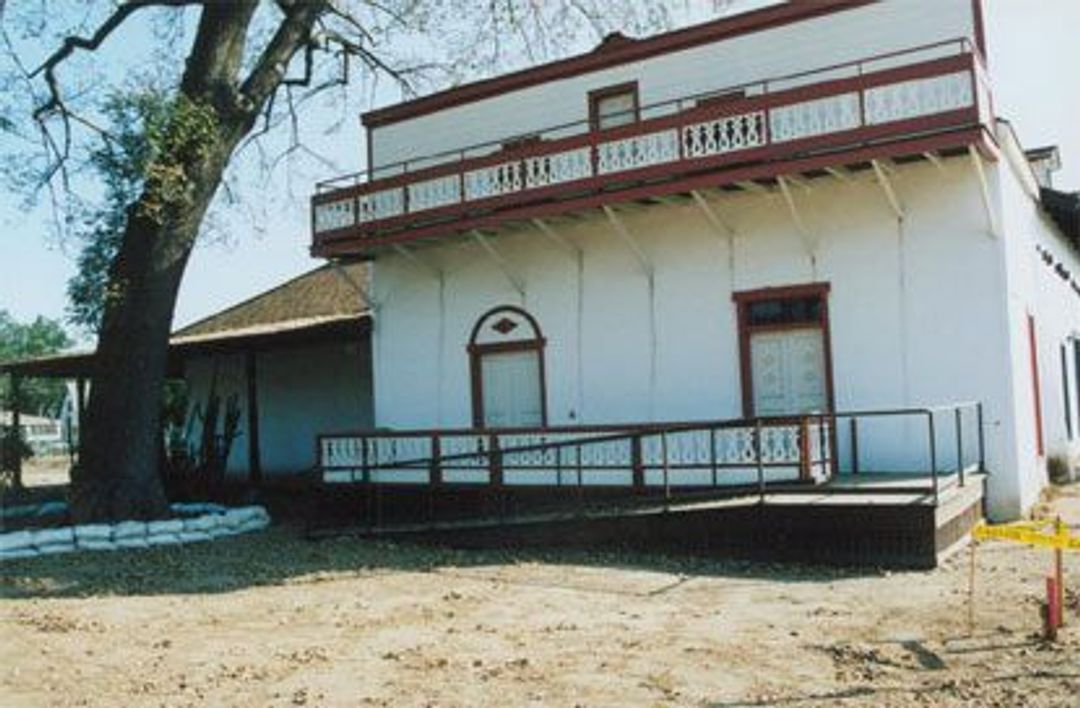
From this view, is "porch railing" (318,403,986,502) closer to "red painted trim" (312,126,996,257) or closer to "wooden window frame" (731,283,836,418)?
"wooden window frame" (731,283,836,418)

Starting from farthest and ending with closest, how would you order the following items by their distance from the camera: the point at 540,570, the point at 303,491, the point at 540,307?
the point at 303,491
the point at 540,307
the point at 540,570

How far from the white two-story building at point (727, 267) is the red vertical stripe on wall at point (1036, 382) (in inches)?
4.1

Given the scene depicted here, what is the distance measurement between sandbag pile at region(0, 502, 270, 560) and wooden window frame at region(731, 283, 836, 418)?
7.71 metres

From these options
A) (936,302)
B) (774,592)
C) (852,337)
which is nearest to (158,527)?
(774,592)

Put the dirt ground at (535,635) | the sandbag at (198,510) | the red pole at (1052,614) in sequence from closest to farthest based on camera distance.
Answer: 1. the dirt ground at (535,635)
2. the red pole at (1052,614)
3. the sandbag at (198,510)

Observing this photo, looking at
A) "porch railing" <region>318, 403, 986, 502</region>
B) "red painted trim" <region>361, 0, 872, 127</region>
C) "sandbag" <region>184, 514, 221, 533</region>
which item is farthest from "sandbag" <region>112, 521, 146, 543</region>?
"red painted trim" <region>361, 0, 872, 127</region>

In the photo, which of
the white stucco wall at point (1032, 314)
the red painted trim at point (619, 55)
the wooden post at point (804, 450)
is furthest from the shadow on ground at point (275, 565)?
the red painted trim at point (619, 55)

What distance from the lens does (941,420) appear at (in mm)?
13500

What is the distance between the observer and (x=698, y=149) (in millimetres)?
14078

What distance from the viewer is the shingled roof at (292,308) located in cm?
2336

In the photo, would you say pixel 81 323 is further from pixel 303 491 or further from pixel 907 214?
pixel 907 214

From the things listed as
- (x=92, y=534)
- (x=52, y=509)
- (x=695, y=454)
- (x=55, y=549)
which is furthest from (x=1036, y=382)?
(x=52, y=509)

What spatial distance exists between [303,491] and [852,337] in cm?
1187

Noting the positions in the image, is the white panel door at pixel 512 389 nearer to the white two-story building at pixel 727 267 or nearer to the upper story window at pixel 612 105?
the white two-story building at pixel 727 267
